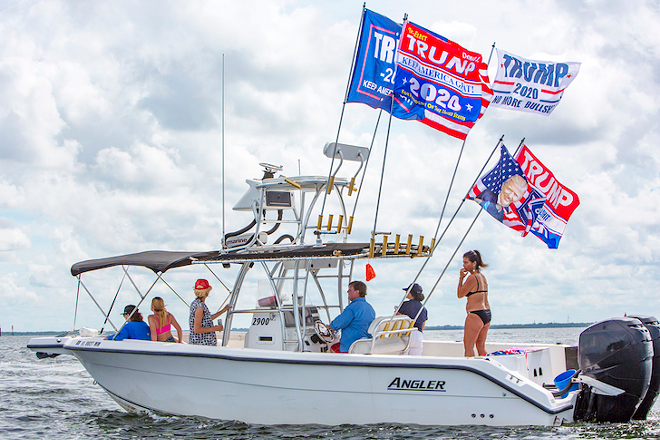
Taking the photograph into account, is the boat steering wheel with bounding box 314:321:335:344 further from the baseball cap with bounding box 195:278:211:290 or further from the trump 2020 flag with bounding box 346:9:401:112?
the trump 2020 flag with bounding box 346:9:401:112

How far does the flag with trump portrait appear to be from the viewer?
7.61 meters

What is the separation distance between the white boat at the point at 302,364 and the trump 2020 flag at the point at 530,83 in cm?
202

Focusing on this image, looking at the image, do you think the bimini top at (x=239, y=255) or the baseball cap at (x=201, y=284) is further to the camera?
the baseball cap at (x=201, y=284)

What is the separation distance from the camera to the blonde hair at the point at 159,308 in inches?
323

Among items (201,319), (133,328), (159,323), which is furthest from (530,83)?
(133,328)

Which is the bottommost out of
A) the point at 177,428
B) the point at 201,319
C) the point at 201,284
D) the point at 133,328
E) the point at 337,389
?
the point at 177,428

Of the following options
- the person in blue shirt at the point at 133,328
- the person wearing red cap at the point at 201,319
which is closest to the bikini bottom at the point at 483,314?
the person wearing red cap at the point at 201,319

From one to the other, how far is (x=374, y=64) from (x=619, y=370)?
4565 millimetres

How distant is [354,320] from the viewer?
7.18 metres

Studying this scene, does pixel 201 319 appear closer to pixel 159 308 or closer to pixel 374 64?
pixel 159 308

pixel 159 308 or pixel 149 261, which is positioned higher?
pixel 149 261

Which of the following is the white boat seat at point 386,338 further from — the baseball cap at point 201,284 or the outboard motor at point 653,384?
the outboard motor at point 653,384

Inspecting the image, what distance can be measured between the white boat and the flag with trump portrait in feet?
3.76

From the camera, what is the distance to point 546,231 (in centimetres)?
806
